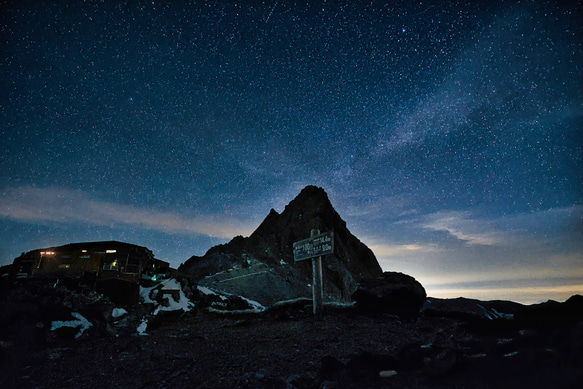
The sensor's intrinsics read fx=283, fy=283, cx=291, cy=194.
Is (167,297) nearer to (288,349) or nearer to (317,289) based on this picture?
(317,289)

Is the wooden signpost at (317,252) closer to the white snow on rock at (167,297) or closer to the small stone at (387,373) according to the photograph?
the small stone at (387,373)

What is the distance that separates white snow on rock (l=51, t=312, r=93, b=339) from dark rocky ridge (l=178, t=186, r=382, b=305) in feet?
32.5

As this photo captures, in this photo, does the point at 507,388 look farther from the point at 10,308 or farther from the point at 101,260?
the point at 101,260

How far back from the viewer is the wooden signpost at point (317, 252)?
12258mm

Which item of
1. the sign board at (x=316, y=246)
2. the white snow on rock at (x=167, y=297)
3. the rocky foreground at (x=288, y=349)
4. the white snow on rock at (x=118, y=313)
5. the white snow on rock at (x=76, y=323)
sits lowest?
the rocky foreground at (x=288, y=349)

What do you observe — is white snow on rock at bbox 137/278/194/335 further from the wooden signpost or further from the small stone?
the small stone

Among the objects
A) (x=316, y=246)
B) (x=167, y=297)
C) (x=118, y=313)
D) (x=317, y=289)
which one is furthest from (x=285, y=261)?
(x=118, y=313)

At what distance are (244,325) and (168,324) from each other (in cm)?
417

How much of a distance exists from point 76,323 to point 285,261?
85.4ft

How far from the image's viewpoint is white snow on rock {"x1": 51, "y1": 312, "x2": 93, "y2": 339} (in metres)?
9.51

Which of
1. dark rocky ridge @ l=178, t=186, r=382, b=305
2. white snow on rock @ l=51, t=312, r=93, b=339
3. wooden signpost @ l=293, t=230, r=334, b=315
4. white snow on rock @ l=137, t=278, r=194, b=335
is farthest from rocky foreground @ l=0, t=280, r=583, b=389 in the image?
dark rocky ridge @ l=178, t=186, r=382, b=305

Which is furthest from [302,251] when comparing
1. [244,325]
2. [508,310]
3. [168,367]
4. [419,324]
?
[508,310]

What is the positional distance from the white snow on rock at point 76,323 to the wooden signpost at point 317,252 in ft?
28.1

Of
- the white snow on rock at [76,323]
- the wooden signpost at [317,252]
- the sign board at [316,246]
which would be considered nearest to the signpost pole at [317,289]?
the wooden signpost at [317,252]
